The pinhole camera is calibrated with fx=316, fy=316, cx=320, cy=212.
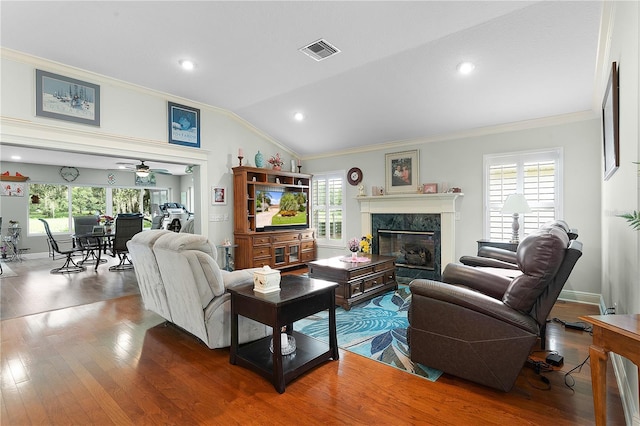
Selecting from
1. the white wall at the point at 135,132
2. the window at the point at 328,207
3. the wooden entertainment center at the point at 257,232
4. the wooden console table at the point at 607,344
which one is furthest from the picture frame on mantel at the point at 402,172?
the wooden console table at the point at 607,344

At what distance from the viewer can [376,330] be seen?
10.7 feet

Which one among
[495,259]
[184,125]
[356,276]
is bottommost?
[356,276]

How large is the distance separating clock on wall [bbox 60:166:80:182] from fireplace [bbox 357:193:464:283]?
8449 mm

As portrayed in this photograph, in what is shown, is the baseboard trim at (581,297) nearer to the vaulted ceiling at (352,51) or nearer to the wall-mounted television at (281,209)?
the vaulted ceiling at (352,51)

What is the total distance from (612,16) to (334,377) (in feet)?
12.0

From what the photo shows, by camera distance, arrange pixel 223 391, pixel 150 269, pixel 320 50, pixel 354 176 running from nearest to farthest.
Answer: pixel 223 391 → pixel 150 269 → pixel 320 50 → pixel 354 176

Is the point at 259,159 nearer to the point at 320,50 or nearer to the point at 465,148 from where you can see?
the point at 320,50

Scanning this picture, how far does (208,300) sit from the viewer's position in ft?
8.88

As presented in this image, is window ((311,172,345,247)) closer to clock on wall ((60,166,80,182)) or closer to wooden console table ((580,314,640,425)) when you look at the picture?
wooden console table ((580,314,640,425))

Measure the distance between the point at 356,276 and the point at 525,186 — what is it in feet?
9.40

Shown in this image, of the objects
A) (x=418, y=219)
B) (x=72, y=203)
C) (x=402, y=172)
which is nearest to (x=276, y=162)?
(x=402, y=172)

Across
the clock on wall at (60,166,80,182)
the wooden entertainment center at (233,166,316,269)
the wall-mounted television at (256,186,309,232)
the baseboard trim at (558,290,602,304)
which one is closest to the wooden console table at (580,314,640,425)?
the baseboard trim at (558,290,602,304)

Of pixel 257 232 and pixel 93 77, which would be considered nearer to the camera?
pixel 93 77

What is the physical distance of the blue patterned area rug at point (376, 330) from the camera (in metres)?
2.63
